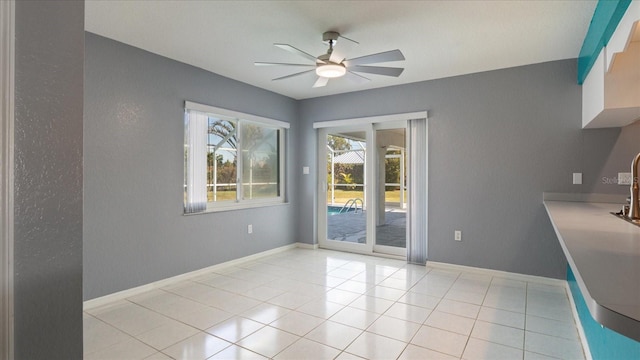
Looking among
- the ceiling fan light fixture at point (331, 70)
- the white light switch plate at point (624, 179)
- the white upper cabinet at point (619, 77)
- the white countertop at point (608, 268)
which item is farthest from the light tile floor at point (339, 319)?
the ceiling fan light fixture at point (331, 70)

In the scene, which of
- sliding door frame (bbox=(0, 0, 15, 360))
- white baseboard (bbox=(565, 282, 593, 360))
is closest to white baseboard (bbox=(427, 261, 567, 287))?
white baseboard (bbox=(565, 282, 593, 360))

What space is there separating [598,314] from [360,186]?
4.65m

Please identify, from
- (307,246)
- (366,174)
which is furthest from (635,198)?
(307,246)

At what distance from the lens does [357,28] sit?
3.01m

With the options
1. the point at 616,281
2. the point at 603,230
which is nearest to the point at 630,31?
the point at 603,230

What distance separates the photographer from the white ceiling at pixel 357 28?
264 cm

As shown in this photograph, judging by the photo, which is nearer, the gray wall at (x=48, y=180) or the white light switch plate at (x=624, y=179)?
the gray wall at (x=48, y=180)

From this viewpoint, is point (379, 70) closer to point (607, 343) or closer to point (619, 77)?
point (619, 77)

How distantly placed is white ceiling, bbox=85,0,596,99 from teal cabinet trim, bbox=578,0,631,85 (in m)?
0.10

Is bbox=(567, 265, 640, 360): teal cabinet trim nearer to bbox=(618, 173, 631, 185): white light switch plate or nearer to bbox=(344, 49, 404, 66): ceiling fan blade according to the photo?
bbox=(618, 173, 631, 185): white light switch plate

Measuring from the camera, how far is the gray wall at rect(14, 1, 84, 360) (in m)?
0.60

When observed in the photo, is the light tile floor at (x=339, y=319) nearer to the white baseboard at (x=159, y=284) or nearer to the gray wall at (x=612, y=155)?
the white baseboard at (x=159, y=284)

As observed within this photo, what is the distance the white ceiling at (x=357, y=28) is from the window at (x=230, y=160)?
0.79 m

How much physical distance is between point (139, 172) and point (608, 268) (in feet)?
12.4
